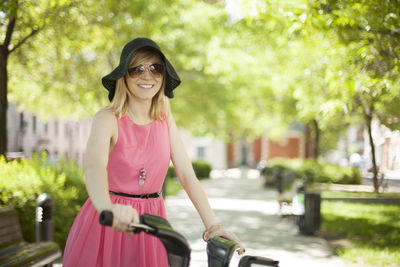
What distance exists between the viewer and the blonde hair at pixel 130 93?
8.17 feet

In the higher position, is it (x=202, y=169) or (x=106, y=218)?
(x=106, y=218)

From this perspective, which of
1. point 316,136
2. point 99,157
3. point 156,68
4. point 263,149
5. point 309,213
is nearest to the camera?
point 99,157

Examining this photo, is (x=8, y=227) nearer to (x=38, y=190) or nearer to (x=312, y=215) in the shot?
(x=38, y=190)

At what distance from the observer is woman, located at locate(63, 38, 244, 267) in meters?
2.37

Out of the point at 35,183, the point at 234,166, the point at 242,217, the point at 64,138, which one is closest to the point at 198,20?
the point at 242,217

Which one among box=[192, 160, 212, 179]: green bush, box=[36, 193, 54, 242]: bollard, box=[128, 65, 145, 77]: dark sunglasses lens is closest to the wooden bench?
box=[36, 193, 54, 242]: bollard

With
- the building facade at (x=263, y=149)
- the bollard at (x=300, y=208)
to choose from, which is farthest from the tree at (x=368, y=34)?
the building facade at (x=263, y=149)

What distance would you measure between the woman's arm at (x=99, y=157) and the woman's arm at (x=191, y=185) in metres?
0.40

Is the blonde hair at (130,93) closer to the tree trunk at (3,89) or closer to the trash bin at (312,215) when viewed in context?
the tree trunk at (3,89)

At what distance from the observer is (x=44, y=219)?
6539mm

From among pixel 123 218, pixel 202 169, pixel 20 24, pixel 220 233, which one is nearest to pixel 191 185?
pixel 220 233

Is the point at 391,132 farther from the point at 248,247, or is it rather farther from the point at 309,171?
the point at 309,171

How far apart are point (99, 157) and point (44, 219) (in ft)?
15.1

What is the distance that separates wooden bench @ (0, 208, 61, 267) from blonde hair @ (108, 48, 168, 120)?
2.84 metres
